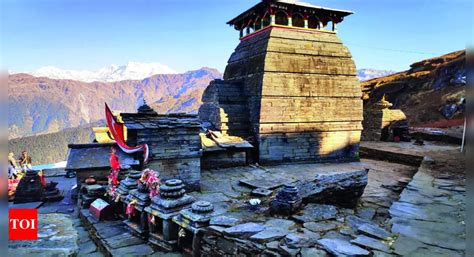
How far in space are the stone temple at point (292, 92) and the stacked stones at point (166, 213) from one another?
6.44m

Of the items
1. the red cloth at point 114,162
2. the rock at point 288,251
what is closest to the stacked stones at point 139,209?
the red cloth at point 114,162

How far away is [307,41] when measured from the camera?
13.0m

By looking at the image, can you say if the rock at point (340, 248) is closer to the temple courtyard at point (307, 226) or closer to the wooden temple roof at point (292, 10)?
the temple courtyard at point (307, 226)

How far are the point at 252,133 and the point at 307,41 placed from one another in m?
4.85

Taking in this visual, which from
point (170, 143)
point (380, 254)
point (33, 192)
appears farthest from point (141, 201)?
point (33, 192)

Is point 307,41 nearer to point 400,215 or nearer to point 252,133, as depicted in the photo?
point 252,133

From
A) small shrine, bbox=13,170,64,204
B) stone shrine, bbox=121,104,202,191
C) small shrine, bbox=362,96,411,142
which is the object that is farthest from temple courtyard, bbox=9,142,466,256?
small shrine, bbox=362,96,411,142

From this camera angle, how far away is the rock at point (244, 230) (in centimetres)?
461

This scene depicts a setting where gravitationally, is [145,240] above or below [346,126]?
below

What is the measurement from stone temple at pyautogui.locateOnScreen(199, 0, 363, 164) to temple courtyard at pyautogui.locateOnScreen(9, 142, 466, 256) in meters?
2.95

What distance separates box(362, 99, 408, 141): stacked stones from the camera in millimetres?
17828

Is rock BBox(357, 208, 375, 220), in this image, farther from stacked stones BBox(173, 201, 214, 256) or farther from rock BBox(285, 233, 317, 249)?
stacked stones BBox(173, 201, 214, 256)

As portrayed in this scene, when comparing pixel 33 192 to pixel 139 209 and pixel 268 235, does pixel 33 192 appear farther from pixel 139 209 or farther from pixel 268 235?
pixel 268 235

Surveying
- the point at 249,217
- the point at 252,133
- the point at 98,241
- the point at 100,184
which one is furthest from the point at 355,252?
the point at 252,133
